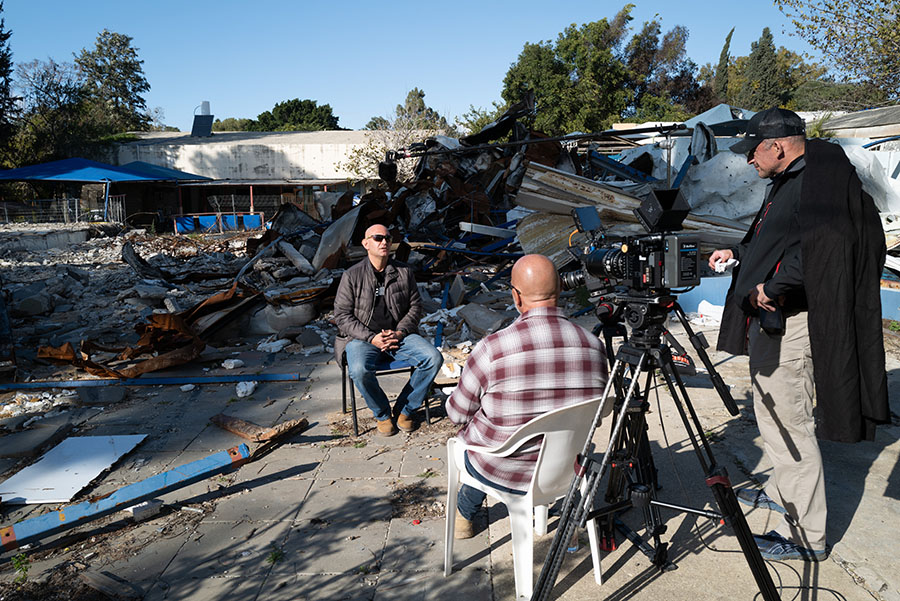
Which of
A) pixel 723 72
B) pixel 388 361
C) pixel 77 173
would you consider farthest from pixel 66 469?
pixel 723 72

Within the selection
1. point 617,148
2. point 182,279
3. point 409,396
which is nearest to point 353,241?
point 182,279

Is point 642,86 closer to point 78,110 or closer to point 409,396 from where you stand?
point 78,110

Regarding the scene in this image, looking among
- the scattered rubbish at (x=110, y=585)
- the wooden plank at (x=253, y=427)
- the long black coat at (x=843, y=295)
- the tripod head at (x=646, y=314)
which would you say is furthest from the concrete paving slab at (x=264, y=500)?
the long black coat at (x=843, y=295)

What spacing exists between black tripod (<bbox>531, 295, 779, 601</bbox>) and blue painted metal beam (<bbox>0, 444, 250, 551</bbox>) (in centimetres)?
215

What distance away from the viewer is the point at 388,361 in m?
4.43

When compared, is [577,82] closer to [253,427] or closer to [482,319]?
[482,319]

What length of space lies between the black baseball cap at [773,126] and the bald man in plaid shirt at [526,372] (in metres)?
1.20

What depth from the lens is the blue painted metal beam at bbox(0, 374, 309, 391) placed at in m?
5.49

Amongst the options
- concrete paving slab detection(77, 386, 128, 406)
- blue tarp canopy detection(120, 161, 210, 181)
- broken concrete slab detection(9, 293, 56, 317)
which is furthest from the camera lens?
blue tarp canopy detection(120, 161, 210, 181)

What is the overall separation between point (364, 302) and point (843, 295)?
3.15 m

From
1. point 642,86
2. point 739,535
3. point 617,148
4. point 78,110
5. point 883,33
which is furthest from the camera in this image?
point 642,86

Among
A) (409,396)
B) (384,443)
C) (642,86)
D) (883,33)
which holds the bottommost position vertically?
(384,443)

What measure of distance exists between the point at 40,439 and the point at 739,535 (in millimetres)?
4714

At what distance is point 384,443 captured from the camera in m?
4.18
